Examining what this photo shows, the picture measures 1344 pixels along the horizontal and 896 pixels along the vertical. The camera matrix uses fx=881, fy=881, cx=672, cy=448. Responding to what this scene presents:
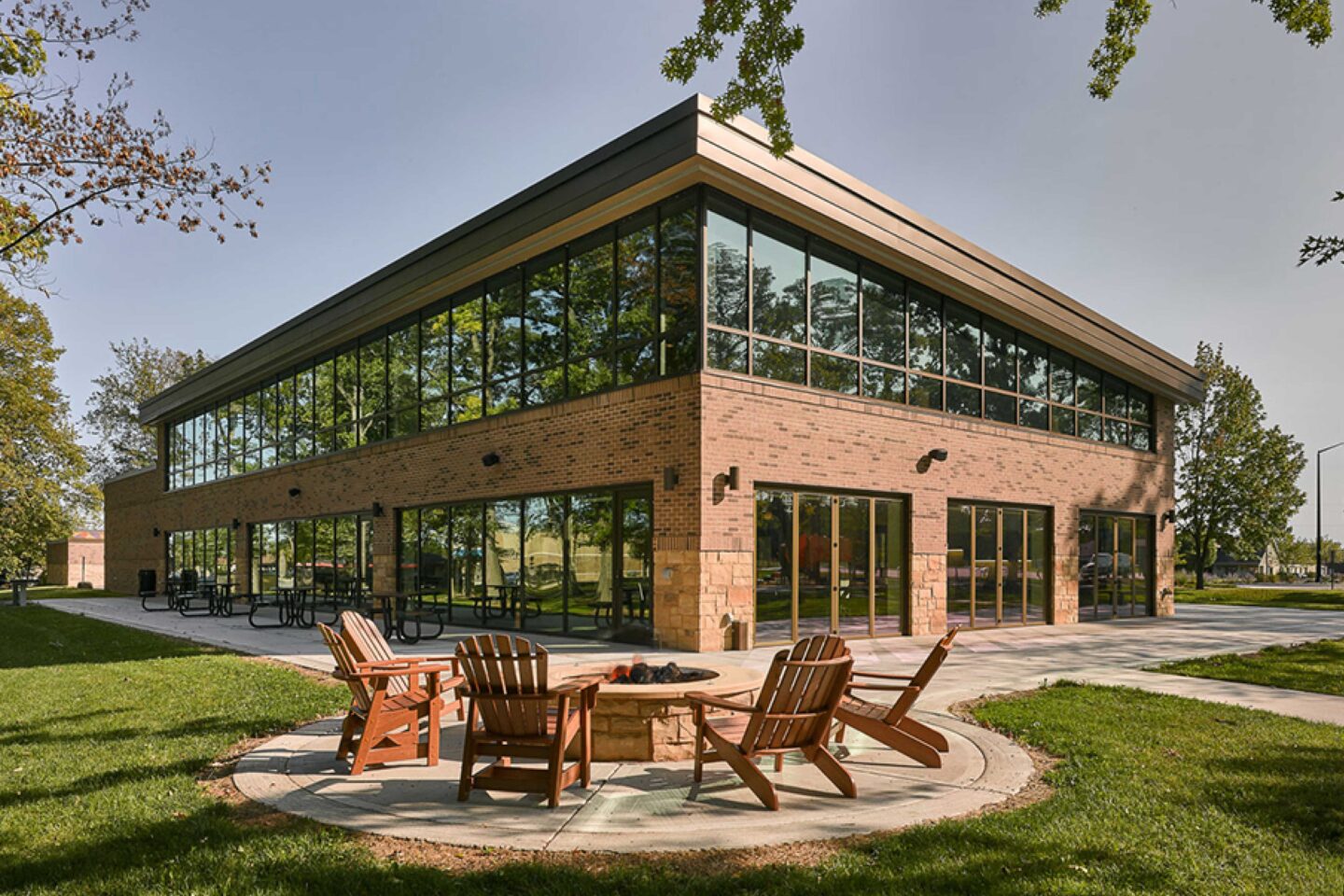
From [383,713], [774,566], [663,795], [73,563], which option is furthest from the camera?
[73,563]

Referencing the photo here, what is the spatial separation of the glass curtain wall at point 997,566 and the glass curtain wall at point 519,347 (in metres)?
6.73

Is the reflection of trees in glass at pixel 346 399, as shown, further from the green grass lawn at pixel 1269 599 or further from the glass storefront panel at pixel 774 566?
the green grass lawn at pixel 1269 599

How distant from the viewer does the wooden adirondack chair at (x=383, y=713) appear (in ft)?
18.6

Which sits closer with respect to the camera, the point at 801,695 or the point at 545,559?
the point at 801,695

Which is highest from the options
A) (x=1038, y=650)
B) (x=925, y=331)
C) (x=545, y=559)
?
(x=925, y=331)

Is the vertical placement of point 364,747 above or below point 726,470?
below

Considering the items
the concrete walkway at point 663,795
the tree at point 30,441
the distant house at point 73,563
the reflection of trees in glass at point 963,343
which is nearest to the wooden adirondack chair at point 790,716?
the concrete walkway at point 663,795

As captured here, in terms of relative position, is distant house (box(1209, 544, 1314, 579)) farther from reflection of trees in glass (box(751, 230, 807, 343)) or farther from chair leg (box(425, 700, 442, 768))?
chair leg (box(425, 700, 442, 768))

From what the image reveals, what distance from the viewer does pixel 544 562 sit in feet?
47.9

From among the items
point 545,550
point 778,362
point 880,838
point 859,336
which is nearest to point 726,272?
point 778,362

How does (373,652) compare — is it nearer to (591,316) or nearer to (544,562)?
(544,562)

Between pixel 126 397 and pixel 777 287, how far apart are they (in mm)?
57894

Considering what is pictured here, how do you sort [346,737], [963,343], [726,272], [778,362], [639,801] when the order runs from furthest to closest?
[963,343]
[778,362]
[726,272]
[346,737]
[639,801]

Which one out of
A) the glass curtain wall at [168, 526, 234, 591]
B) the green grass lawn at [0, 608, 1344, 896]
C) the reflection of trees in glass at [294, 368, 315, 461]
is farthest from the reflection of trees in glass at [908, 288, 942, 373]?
the glass curtain wall at [168, 526, 234, 591]
